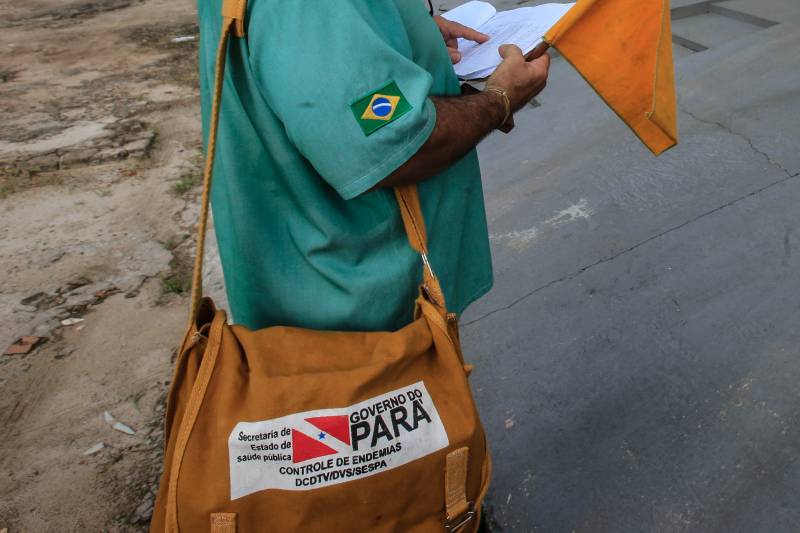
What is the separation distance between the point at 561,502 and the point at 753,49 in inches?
129

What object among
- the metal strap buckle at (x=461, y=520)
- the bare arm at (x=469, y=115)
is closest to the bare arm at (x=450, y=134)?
the bare arm at (x=469, y=115)

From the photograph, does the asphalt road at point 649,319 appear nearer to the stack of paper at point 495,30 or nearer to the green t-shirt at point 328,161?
the green t-shirt at point 328,161

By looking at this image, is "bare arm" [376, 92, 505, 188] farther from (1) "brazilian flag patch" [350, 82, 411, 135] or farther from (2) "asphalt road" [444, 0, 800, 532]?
(2) "asphalt road" [444, 0, 800, 532]

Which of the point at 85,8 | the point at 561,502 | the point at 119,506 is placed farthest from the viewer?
the point at 85,8

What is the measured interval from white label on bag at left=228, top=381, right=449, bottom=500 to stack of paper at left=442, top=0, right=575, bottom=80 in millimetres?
664

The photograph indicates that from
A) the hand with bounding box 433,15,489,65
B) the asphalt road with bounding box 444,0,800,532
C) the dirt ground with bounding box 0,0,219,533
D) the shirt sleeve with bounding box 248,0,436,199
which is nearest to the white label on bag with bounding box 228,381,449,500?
the shirt sleeve with bounding box 248,0,436,199

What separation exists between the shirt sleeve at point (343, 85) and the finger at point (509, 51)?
317 millimetres

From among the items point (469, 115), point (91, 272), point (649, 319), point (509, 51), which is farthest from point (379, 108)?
point (91, 272)

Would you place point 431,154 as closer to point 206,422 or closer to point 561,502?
point 206,422

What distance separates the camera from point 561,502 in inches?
75.9

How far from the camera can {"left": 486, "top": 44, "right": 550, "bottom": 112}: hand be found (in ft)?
3.89

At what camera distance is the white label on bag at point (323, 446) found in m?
0.98

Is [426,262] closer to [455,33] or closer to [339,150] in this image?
[339,150]

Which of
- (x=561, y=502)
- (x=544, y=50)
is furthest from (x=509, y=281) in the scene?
(x=544, y=50)
